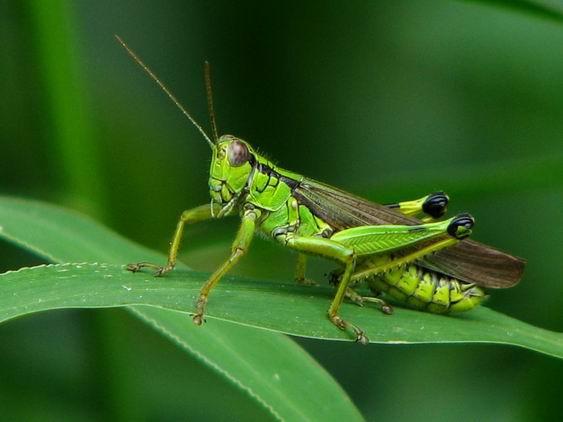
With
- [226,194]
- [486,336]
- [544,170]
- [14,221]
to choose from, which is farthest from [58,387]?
[544,170]

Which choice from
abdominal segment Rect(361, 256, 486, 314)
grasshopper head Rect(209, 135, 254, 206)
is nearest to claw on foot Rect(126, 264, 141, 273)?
grasshopper head Rect(209, 135, 254, 206)

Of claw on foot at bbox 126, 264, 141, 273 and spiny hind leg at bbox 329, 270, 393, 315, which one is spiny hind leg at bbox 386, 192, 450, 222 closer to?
spiny hind leg at bbox 329, 270, 393, 315

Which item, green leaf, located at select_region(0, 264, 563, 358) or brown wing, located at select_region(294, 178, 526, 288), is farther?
brown wing, located at select_region(294, 178, 526, 288)

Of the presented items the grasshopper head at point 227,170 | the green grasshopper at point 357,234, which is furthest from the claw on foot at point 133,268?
the grasshopper head at point 227,170

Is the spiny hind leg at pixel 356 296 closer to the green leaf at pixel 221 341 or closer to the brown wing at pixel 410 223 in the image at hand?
the brown wing at pixel 410 223

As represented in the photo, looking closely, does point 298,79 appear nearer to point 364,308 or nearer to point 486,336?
point 364,308

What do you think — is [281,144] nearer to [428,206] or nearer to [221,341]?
[428,206]
